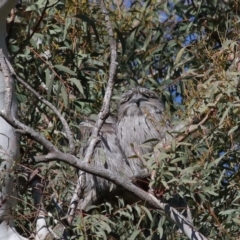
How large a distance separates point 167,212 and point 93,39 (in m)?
1.94

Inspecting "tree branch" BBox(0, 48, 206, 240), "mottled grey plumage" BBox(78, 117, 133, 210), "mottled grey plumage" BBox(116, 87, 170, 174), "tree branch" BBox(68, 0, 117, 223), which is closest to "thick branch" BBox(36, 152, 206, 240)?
"tree branch" BBox(0, 48, 206, 240)

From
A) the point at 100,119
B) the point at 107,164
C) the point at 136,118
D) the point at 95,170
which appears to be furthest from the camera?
the point at 136,118

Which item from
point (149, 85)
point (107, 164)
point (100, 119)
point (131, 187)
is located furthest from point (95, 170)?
point (149, 85)

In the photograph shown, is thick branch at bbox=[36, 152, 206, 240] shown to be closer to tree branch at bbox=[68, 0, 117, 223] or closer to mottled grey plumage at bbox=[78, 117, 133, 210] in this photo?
tree branch at bbox=[68, 0, 117, 223]

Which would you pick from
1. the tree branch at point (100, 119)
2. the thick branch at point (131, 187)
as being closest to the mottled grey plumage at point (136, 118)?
the tree branch at point (100, 119)

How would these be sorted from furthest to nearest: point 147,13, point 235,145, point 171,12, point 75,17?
point 171,12
point 147,13
point 75,17
point 235,145

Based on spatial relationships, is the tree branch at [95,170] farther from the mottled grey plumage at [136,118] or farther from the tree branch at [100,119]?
the mottled grey plumage at [136,118]

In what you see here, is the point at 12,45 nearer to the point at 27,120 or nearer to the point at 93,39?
the point at 27,120

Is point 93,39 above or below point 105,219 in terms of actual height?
above

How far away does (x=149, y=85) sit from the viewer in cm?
542

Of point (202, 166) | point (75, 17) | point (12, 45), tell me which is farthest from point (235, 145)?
point (12, 45)

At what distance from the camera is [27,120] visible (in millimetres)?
4551

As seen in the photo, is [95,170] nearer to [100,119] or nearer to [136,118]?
[100,119]

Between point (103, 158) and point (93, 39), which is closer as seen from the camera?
point (103, 158)
